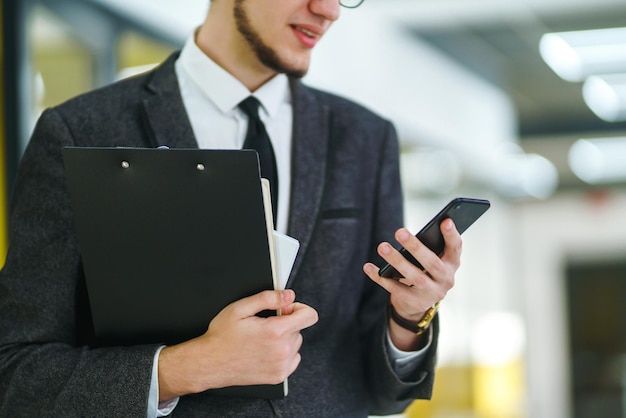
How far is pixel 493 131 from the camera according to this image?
9.54 metres

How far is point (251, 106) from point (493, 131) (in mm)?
8180

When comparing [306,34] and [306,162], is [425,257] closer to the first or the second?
[306,162]

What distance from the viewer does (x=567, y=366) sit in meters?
14.7

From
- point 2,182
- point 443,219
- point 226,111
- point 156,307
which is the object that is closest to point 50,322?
point 156,307

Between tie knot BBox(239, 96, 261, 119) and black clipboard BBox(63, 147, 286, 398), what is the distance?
353 mm

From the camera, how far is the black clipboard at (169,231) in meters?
1.26

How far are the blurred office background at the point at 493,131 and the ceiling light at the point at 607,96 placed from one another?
1.3 inches

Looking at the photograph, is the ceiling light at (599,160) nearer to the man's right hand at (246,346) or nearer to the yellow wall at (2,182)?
the yellow wall at (2,182)

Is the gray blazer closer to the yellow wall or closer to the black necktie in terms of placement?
the black necktie

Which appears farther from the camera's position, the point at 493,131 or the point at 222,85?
the point at 493,131

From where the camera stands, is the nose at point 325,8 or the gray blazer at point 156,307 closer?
the gray blazer at point 156,307

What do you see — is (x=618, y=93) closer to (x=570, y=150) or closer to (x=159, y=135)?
(x=570, y=150)

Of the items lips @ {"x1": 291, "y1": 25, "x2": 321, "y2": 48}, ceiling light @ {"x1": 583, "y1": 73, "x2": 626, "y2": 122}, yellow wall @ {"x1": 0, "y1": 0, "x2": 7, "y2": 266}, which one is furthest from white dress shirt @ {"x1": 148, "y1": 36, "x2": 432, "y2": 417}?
ceiling light @ {"x1": 583, "y1": 73, "x2": 626, "y2": 122}

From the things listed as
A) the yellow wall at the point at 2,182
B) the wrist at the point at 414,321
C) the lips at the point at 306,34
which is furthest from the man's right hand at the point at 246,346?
the yellow wall at the point at 2,182
